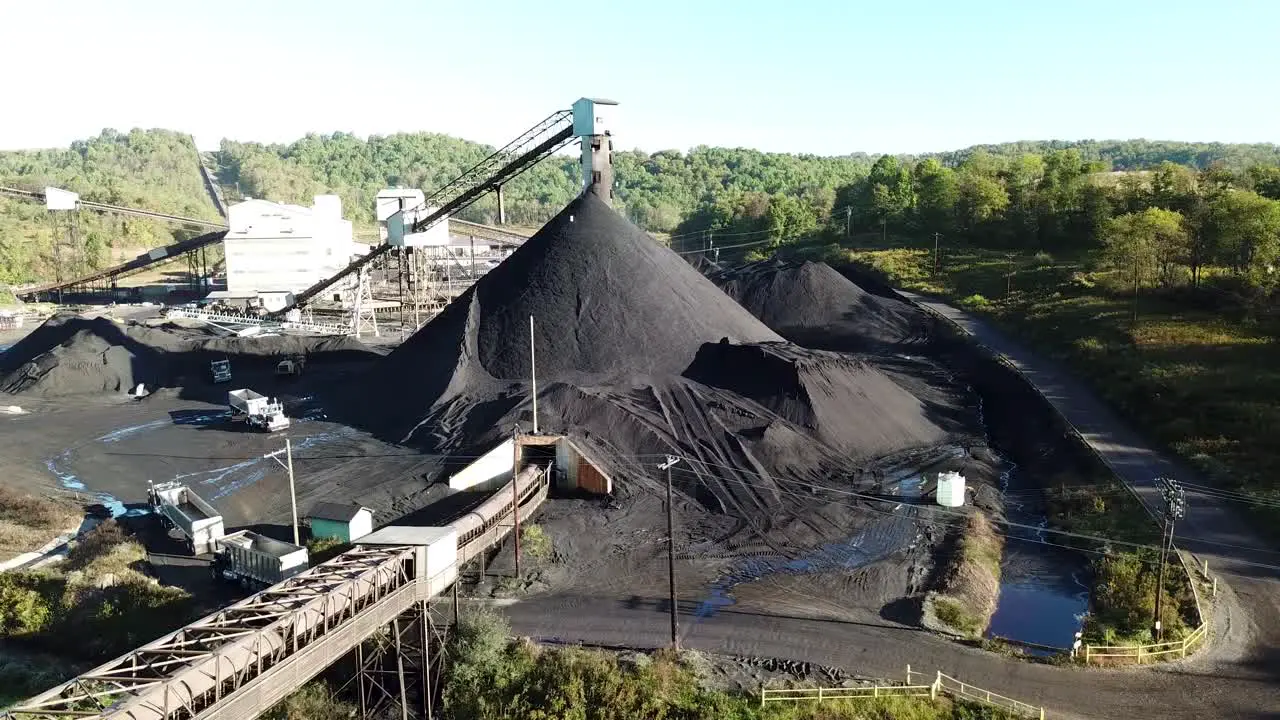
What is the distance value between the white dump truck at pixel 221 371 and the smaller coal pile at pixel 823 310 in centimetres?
3259

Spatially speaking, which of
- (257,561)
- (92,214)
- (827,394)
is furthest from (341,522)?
(92,214)

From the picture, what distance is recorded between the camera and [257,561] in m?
24.1

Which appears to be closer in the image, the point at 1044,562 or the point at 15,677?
the point at 15,677

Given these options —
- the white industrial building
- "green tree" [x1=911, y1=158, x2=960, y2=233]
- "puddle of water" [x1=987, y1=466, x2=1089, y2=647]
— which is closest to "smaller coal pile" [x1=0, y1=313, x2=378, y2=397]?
the white industrial building

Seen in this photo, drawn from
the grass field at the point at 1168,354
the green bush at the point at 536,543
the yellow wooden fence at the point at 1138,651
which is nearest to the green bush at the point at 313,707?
the green bush at the point at 536,543

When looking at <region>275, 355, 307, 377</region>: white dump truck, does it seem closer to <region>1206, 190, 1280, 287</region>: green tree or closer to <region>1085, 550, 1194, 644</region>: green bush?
<region>1085, 550, 1194, 644</region>: green bush

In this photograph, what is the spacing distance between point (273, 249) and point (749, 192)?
7981 cm

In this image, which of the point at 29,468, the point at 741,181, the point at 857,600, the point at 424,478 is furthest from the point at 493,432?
the point at 741,181

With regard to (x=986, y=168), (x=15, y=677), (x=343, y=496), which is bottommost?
(x=15, y=677)

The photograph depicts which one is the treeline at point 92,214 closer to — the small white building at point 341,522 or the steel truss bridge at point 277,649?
the small white building at point 341,522

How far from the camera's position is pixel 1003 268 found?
A: 7288 centimetres

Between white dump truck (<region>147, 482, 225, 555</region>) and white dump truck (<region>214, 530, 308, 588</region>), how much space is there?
50.7 inches

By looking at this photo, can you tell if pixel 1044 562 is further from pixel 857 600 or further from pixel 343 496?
pixel 343 496

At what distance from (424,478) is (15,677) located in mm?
12989
